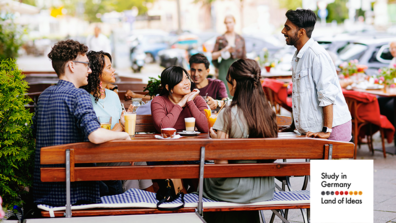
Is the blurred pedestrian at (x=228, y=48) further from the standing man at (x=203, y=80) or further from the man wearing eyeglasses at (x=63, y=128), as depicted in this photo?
the man wearing eyeglasses at (x=63, y=128)

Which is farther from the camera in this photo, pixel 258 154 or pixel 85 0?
pixel 85 0

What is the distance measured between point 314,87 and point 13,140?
2.23 meters

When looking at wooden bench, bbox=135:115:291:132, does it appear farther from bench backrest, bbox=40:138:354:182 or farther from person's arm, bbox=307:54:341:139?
person's arm, bbox=307:54:341:139

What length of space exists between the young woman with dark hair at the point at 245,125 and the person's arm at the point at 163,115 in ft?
2.77

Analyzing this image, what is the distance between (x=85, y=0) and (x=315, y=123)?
159 ft

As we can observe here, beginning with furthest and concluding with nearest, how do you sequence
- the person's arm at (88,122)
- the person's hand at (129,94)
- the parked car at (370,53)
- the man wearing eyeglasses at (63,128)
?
the parked car at (370,53)
the person's hand at (129,94)
the man wearing eyeglasses at (63,128)
the person's arm at (88,122)

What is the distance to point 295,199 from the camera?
2.97 m

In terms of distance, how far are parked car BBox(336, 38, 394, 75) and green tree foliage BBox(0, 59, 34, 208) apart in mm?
9578

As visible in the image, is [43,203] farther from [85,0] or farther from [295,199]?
[85,0]

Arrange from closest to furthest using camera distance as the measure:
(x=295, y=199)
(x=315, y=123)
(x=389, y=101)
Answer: (x=295, y=199) < (x=315, y=123) < (x=389, y=101)

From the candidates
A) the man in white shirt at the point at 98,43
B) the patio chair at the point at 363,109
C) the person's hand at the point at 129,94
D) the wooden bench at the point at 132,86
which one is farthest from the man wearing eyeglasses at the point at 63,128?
the man in white shirt at the point at 98,43

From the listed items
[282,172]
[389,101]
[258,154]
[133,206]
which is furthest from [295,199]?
[389,101]

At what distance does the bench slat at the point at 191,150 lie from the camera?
263 cm

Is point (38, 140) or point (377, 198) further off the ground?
point (38, 140)
